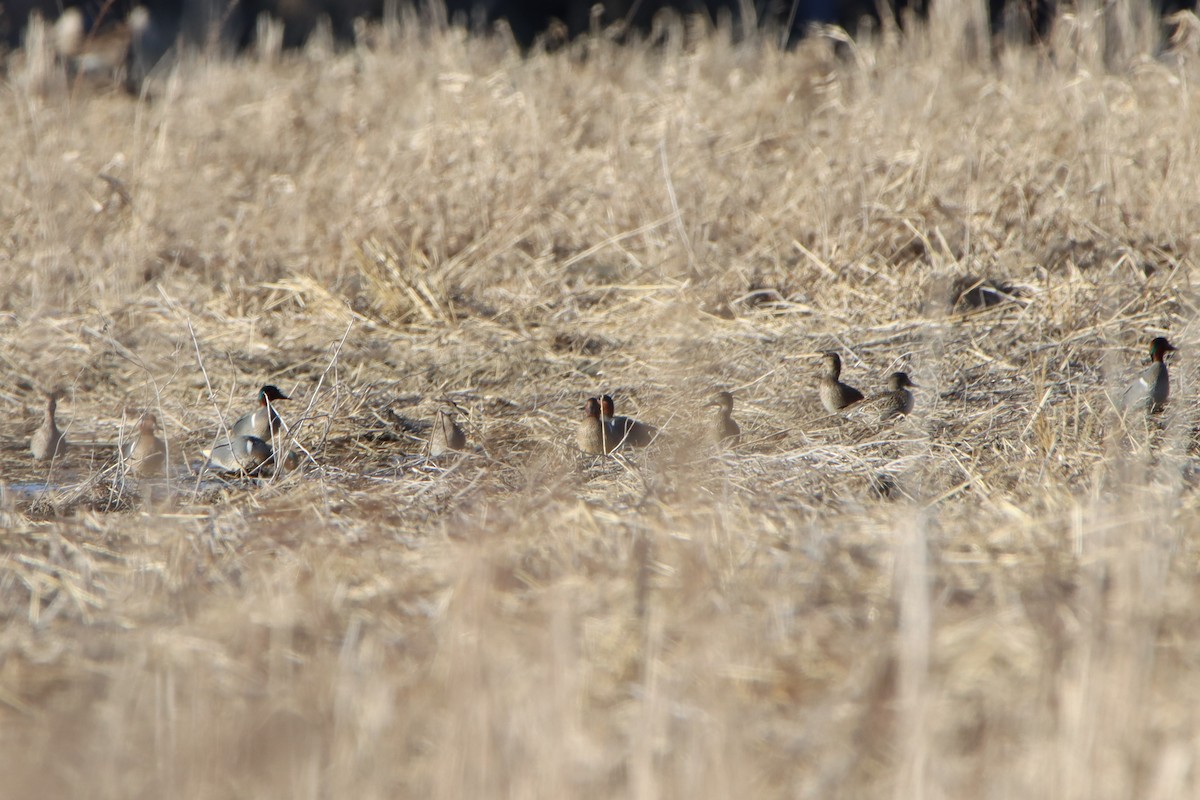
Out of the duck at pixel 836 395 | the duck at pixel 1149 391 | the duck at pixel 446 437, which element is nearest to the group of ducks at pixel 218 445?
the duck at pixel 446 437

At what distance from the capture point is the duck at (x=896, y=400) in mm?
6168

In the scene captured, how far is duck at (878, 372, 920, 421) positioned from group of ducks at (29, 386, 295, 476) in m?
2.56

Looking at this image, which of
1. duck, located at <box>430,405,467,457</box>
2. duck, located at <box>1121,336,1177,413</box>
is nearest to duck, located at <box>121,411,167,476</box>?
duck, located at <box>430,405,467,457</box>

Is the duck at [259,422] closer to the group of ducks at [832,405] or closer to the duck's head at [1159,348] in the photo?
the group of ducks at [832,405]

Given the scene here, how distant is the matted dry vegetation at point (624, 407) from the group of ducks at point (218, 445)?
13 centimetres

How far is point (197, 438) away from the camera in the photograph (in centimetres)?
651

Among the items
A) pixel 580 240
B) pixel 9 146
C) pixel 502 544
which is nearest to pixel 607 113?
pixel 580 240

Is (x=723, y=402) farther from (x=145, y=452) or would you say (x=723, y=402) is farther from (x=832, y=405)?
(x=145, y=452)

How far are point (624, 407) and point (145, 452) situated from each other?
2203 millimetres

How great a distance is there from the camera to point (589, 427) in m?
5.86

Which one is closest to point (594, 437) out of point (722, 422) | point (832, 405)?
point (722, 422)

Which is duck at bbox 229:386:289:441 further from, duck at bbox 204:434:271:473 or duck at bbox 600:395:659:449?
duck at bbox 600:395:659:449

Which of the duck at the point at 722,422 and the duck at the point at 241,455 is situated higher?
the duck at the point at 241,455

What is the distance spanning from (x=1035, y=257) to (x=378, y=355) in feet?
12.1
